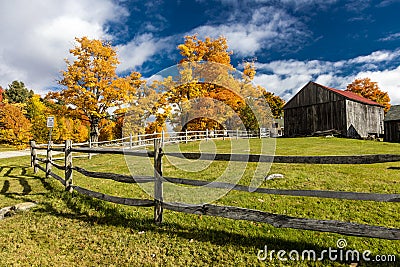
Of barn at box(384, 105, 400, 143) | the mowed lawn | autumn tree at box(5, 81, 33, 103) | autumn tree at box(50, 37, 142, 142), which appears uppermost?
autumn tree at box(5, 81, 33, 103)

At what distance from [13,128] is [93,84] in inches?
443

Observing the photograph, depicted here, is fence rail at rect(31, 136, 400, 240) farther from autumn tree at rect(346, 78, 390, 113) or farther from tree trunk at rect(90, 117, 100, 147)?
autumn tree at rect(346, 78, 390, 113)

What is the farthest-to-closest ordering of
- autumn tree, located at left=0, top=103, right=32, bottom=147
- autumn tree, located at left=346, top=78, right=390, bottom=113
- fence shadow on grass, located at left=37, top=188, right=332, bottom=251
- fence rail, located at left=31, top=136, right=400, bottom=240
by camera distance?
1. autumn tree, located at left=346, top=78, right=390, bottom=113
2. autumn tree, located at left=0, top=103, right=32, bottom=147
3. fence shadow on grass, located at left=37, top=188, right=332, bottom=251
4. fence rail, located at left=31, top=136, right=400, bottom=240

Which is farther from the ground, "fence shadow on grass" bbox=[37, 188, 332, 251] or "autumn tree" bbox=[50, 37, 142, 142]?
"autumn tree" bbox=[50, 37, 142, 142]

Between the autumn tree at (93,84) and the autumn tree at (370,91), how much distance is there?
50.1m

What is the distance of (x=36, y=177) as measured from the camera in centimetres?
1068

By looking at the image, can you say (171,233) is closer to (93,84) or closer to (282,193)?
(282,193)

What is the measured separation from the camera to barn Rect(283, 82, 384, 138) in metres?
29.7

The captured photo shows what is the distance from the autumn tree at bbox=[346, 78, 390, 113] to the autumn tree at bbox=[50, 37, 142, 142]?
164 ft

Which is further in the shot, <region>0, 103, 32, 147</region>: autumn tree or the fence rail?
<region>0, 103, 32, 147</region>: autumn tree

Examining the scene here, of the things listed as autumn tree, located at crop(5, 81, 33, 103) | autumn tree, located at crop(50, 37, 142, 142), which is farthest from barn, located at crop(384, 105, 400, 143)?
autumn tree, located at crop(5, 81, 33, 103)

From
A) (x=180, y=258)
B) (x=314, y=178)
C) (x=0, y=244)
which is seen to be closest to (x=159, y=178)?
(x=180, y=258)

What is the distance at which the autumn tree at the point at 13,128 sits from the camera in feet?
83.1

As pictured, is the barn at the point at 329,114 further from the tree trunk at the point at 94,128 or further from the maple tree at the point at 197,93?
the tree trunk at the point at 94,128
